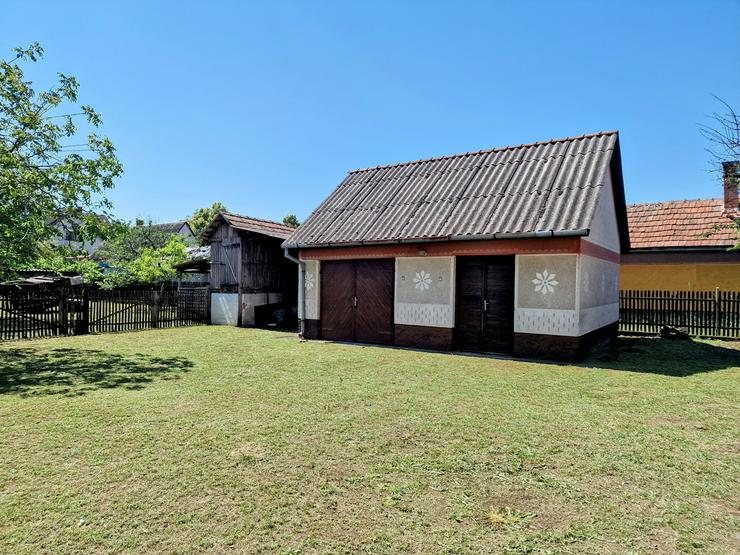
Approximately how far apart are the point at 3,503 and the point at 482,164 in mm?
13434

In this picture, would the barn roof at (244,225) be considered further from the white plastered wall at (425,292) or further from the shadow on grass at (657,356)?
the white plastered wall at (425,292)

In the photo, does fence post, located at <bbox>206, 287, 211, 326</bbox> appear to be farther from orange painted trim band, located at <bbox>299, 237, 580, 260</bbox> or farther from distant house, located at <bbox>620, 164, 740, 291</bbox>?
distant house, located at <bbox>620, 164, 740, 291</bbox>

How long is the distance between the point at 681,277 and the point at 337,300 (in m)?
16.1

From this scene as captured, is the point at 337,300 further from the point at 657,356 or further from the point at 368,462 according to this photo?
the point at 368,462

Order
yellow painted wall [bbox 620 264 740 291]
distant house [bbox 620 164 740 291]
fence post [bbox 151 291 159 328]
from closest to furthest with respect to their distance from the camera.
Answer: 1. fence post [bbox 151 291 159 328]
2. yellow painted wall [bbox 620 264 740 291]
3. distant house [bbox 620 164 740 291]

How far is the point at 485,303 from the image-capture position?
10.9 m

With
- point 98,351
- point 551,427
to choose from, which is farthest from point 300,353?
point 551,427

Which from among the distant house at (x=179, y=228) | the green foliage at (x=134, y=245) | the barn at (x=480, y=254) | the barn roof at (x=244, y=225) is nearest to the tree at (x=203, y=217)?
the distant house at (x=179, y=228)

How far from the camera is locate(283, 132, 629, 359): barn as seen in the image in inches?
391

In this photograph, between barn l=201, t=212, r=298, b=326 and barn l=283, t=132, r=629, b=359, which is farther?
barn l=201, t=212, r=298, b=326

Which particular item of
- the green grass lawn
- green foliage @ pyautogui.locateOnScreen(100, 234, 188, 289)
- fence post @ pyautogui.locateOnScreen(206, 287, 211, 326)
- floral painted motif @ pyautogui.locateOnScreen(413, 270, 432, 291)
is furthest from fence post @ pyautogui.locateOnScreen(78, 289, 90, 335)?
floral painted motif @ pyautogui.locateOnScreen(413, 270, 432, 291)

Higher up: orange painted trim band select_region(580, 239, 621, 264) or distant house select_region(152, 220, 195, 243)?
distant house select_region(152, 220, 195, 243)

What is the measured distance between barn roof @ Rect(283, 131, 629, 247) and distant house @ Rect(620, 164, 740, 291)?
6297mm

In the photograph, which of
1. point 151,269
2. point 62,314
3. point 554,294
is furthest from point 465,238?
point 151,269
